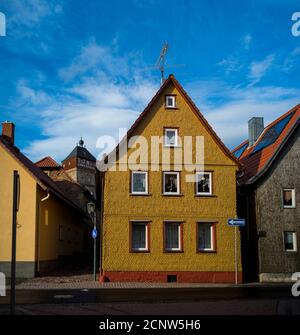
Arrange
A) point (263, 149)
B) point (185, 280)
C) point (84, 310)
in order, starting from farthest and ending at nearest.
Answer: point (263, 149)
point (185, 280)
point (84, 310)

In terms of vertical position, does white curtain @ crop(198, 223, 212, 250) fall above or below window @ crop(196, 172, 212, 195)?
below

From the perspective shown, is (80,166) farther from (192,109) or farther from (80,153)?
(192,109)

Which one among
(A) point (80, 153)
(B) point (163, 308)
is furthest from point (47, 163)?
(A) point (80, 153)

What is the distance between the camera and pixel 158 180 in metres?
24.5

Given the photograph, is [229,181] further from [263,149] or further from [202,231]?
[263,149]

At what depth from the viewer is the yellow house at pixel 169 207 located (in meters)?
23.7

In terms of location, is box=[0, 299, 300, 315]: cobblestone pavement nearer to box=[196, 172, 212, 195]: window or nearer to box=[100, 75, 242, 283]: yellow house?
box=[100, 75, 242, 283]: yellow house

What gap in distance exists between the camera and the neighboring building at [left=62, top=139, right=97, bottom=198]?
93.2 meters

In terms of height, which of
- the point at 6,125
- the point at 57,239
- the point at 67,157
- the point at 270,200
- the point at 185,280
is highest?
the point at 67,157

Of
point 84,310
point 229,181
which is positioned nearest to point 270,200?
point 229,181

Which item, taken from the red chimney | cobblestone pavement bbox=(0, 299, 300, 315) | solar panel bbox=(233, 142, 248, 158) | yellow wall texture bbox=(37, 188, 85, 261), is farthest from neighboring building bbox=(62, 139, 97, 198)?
cobblestone pavement bbox=(0, 299, 300, 315)

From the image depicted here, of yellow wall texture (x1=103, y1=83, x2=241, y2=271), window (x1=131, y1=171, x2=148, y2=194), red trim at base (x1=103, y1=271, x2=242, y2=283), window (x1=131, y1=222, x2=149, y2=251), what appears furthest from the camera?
window (x1=131, y1=171, x2=148, y2=194)

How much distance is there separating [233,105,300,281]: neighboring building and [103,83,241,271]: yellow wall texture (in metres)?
1.79
